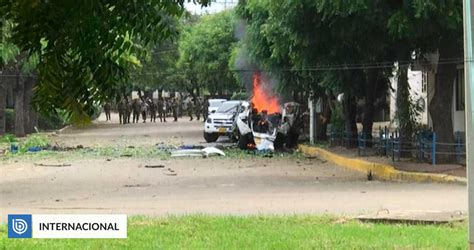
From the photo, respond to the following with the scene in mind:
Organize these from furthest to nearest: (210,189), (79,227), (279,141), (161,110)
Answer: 1. (161,110)
2. (279,141)
3. (210,189)
4. (79,227)

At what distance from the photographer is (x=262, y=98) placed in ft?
115

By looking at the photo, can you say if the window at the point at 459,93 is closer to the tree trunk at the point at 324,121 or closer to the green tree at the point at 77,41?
the tree trunk at the point at 324,121

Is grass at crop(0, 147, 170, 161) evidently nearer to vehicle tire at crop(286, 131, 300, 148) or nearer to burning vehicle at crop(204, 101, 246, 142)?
vehicle tire at crop(286, 131, 300, 148)

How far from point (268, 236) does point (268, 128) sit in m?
17.5

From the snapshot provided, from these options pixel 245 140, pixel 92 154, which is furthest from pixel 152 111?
pixel 92 154

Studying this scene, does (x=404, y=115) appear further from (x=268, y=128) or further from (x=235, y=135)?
(x=235, y=135)

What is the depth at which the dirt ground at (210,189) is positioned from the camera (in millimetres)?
11883

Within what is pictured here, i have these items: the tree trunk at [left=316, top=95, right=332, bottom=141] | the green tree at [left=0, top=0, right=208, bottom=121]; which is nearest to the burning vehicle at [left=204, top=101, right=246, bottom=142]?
the tree trunk at [left=316, top=95, right=332, bottom=141]

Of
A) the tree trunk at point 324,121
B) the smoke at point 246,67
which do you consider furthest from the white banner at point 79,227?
the tree trunk at point 324,121

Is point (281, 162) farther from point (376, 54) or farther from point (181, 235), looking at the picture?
point (181, 235)

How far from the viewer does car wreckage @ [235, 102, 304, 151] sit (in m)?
25.5

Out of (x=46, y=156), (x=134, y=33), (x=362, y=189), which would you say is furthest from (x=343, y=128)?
(x=134, y=33)

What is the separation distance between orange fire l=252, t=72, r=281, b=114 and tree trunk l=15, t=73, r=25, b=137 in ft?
35.4

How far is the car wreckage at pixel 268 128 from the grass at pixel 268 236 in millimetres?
15758
